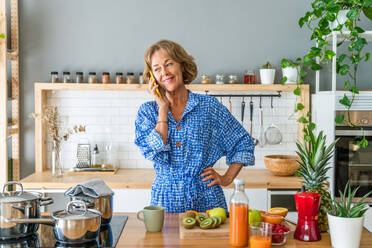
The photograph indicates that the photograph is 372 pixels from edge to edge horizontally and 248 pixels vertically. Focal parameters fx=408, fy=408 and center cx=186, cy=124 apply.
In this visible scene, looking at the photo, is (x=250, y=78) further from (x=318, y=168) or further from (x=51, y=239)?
(x=51, y=239)

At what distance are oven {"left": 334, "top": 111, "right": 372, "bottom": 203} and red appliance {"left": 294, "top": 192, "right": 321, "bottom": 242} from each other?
2.02 meters

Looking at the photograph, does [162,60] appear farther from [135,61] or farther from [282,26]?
[282,26]

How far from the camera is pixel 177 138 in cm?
233

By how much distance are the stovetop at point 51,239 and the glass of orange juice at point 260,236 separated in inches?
22.6

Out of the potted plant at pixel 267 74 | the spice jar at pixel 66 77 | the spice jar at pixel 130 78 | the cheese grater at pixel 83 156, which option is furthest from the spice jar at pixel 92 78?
the potted plant at pixel 267 74

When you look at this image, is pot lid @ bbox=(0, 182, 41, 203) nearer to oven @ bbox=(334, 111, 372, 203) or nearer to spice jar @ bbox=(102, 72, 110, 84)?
spice jar @ bbox=(102, 72, 110, 84)

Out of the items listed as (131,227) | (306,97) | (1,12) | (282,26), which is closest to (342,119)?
(306,97)


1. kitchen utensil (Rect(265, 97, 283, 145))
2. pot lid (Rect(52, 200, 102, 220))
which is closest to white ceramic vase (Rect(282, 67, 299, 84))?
kitchen utensil (Rect(265, 97, 283, 145))

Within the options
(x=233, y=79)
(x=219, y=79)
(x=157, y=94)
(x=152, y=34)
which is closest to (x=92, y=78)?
(x=152, y=34)

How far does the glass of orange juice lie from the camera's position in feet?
5.20

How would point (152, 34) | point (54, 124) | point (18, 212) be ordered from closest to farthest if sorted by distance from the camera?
point (18, 212) → point (54, 124) → point (152, 34)

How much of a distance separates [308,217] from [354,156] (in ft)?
6.94

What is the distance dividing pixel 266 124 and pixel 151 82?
2252 millimetres

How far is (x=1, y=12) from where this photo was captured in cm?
380
